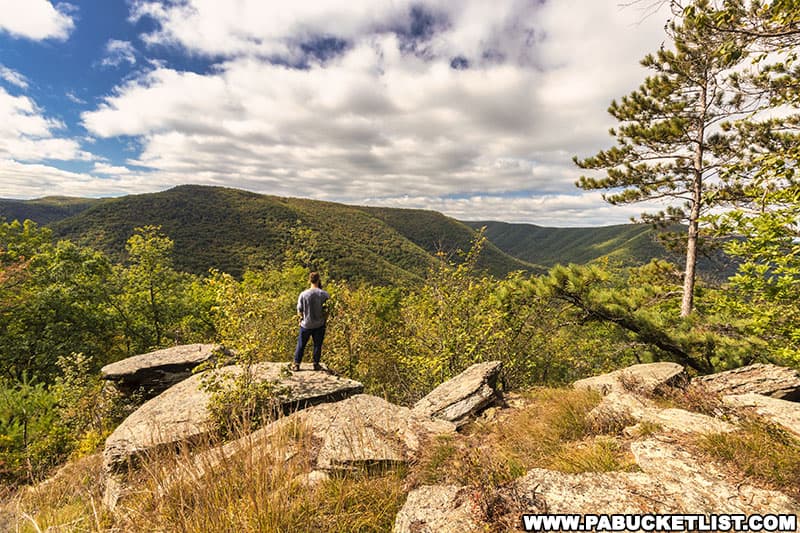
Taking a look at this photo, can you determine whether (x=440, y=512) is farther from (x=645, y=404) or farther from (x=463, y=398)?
(x=645, y=404)

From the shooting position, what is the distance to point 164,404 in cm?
652

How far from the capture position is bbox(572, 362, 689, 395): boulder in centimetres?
573

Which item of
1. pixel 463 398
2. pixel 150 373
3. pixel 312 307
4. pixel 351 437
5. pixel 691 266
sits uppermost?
pixel 691 266

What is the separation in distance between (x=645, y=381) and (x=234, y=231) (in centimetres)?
16439

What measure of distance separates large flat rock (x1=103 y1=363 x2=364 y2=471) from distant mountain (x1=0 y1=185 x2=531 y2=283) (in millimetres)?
60809

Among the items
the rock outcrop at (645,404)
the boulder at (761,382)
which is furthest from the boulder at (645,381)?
the boulder at (761,382)

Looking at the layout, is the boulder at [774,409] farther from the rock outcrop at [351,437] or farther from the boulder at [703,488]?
the rock outcrop at [351,437]

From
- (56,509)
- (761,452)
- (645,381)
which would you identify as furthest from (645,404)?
(56,509)

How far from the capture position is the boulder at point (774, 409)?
3.55 metres

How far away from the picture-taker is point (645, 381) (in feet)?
19.6

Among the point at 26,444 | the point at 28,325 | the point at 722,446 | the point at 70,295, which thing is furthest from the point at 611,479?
the point at 28,325

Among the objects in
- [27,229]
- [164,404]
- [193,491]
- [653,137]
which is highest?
[653,137]

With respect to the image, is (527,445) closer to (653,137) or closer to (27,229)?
(653,137)

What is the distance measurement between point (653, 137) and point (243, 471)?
14.3 m
